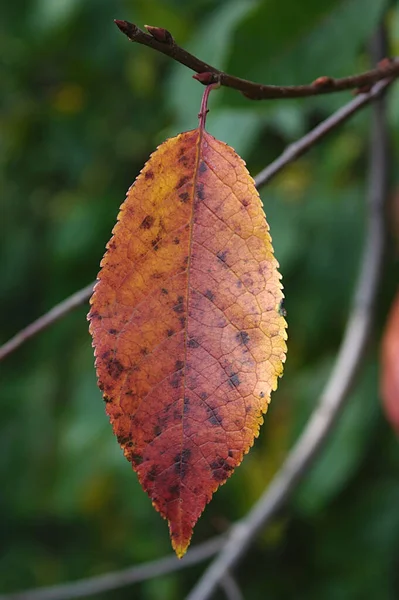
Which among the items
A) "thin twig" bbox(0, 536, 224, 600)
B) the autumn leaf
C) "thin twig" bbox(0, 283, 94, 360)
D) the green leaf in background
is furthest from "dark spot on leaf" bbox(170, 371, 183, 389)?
"thin twig" bbox(0, 536, 224, 600)

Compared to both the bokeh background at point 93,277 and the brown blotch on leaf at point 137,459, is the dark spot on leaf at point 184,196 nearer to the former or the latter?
the brown blotch on leaf at point 137,459

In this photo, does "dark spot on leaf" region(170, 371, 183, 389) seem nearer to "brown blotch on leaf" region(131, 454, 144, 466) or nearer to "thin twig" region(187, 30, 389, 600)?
"brown blotch on leaf" region(131, 454, 144, 466)

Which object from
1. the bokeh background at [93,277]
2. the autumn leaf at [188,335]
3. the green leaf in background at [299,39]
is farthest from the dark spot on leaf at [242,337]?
the bokeh background at [93,277]

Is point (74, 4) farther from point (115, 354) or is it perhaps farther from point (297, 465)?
point (115, 354)

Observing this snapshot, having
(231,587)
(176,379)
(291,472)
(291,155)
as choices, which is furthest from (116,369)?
(291,472)

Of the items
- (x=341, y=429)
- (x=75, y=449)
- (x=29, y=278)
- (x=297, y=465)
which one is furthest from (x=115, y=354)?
(x=29, y=278)

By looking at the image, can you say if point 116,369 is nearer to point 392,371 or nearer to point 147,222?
point 147,222
